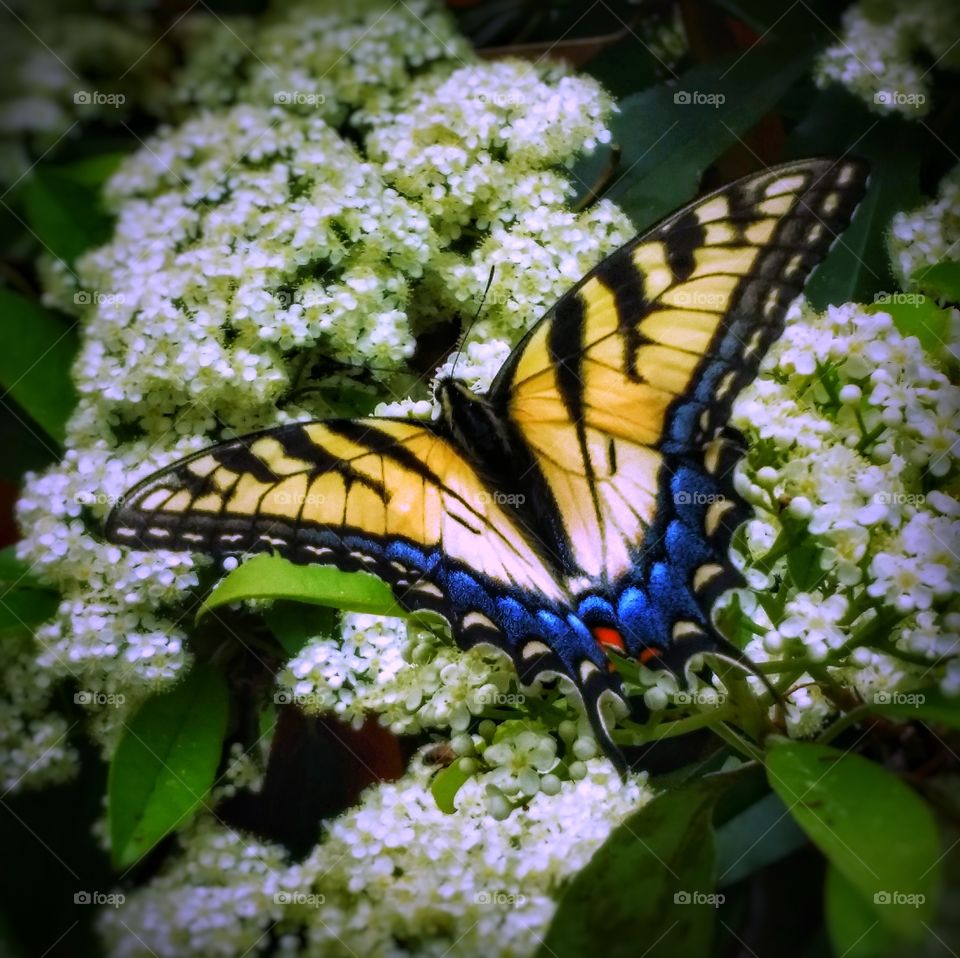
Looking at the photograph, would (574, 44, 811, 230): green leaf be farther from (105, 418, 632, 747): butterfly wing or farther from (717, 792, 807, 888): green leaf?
(717, 792, 807, 888): green leaf

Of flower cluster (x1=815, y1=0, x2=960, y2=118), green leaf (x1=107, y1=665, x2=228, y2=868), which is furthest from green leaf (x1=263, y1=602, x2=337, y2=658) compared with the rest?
flower cluster (x1=815, y1=0, x2=960, y2=118)

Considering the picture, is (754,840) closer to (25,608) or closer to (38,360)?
(25,608)

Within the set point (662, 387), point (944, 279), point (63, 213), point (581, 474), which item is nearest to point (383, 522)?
point (581, 474)

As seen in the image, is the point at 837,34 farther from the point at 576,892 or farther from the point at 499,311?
the point at 576,892

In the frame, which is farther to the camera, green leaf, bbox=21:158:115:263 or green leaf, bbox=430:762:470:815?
green leaf, bbox=21:158:115:263

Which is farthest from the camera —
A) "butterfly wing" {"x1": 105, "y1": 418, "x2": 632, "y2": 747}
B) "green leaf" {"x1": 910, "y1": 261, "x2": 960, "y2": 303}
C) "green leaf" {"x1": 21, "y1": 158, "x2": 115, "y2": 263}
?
"green leaf" {"x1": 21, "y1": 158, "x2": 115, "y2": 263}

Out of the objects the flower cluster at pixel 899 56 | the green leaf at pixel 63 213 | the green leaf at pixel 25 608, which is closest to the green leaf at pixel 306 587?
the green leaf at pixel 25 608
